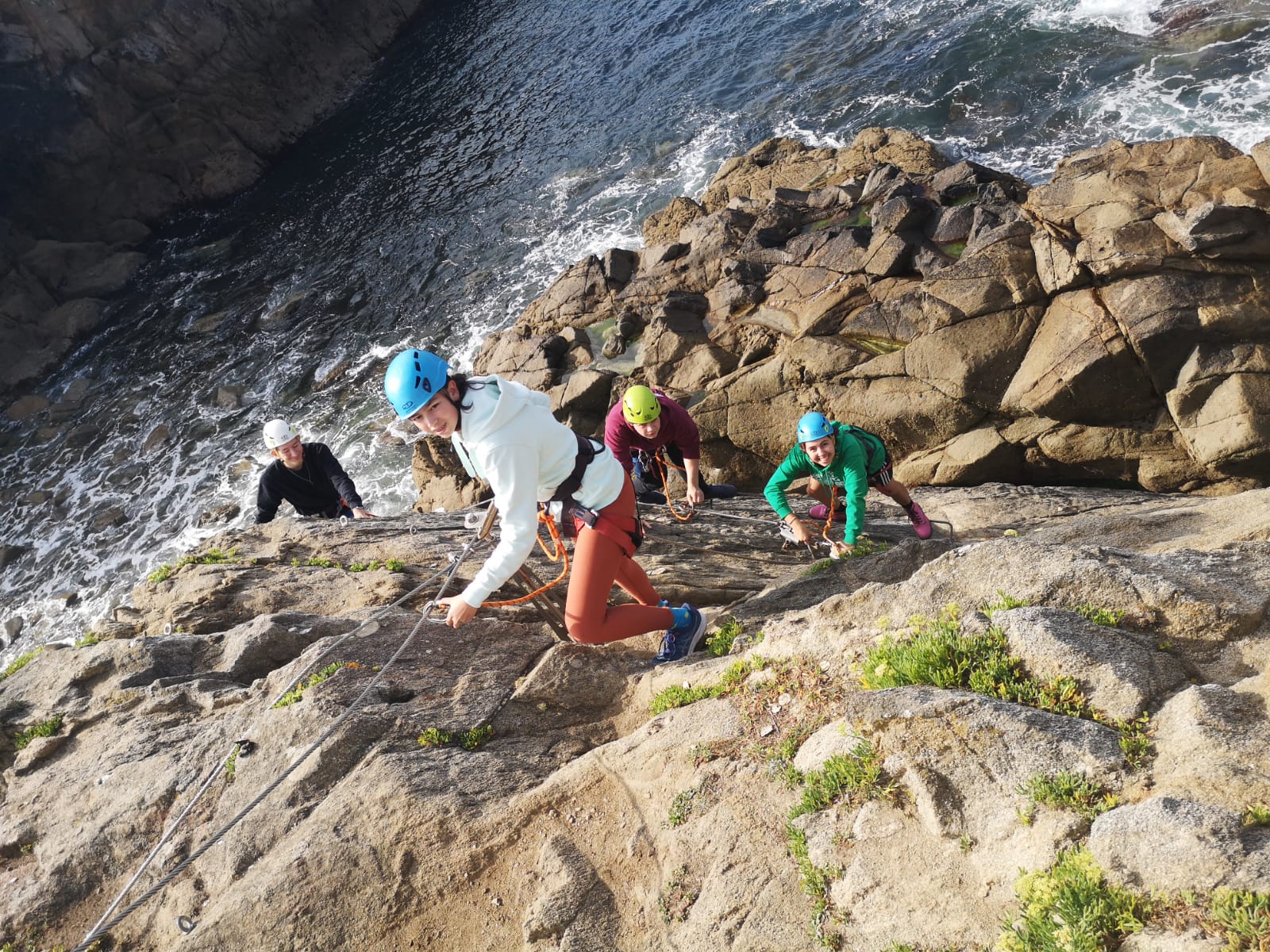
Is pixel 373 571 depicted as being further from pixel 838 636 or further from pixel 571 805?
pixel 838 636

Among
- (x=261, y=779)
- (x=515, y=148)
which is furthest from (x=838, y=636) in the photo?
(x=515, y=148)

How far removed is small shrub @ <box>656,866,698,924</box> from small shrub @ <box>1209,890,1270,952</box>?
3.01 metres

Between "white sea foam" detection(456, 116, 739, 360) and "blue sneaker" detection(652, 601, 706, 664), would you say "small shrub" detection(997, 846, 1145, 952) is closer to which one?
"blue sneaker" detection(652, 601, 706, 664)

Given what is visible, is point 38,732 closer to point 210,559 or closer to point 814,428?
point 210,559

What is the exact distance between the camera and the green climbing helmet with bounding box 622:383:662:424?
10.8 meters

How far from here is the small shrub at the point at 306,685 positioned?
7477 millimetres

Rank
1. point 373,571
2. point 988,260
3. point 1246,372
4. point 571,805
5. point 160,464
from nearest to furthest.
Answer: point 571,805
point 373,571
point 1246,372
point 988,260
point 160,464

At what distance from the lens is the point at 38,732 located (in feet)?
27.6

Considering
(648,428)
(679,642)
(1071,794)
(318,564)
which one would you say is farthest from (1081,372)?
(318,564)

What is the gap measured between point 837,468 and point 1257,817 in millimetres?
6241

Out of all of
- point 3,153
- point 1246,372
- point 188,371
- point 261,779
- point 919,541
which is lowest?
point 1246,372

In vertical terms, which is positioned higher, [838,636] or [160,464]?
[160,464]

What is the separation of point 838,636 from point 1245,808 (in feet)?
10.2

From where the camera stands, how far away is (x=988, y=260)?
16297mm
